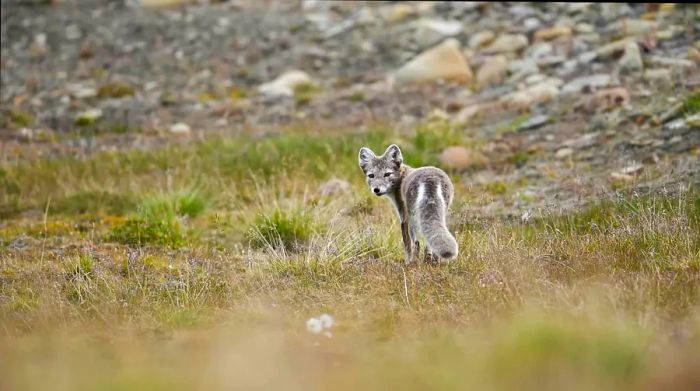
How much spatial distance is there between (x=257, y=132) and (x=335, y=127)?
5.91 feet

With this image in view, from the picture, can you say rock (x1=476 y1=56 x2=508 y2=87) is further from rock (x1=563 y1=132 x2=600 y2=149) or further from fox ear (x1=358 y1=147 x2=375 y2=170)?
fox ear (x1=358 y1=147 x2=375 y2=170)

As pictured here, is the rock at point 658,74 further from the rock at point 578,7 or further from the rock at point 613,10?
the rock at point 578,7

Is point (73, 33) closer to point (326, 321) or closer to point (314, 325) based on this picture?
point (314, 325)

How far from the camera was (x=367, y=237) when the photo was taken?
10273mm

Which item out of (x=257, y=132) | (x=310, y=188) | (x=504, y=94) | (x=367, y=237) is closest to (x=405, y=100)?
(x=504, y=94)

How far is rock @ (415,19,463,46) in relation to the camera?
25.6 meters

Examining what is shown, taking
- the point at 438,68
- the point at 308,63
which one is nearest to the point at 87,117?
the point at 308,63

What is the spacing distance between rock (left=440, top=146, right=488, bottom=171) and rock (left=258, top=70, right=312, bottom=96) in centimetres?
840

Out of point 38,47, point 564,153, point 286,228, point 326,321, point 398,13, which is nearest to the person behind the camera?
point 326,321

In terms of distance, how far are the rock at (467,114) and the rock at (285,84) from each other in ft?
18.7

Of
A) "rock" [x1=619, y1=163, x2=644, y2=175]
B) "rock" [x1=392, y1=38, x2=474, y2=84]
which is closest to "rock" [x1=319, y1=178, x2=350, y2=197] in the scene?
"rock" [x1=619, y1=163, x2=644, y2=175]

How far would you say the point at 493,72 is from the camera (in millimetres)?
22359

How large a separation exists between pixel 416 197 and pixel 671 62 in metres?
11.6

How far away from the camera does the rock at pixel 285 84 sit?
24234 mm
